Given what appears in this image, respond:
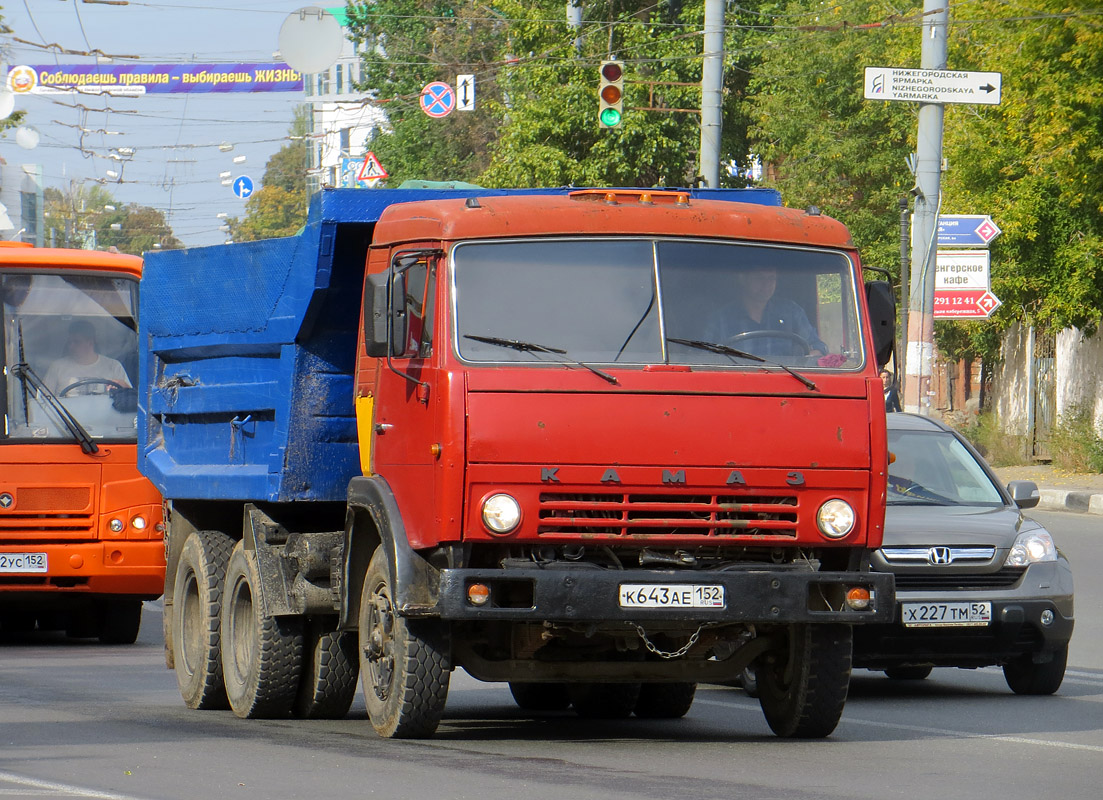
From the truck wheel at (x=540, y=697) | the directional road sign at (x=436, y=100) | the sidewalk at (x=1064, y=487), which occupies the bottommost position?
the sidewalk at (x=1064, y=487)

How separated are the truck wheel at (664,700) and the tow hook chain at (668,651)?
Result: 1.67 m

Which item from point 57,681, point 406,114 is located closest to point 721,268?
point 57,681

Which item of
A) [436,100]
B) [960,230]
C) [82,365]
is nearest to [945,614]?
[82,365]

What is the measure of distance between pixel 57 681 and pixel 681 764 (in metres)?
5.09

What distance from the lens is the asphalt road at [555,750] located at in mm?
7457

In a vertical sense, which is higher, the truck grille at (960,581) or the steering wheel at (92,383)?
the steering wheel at (92,383)

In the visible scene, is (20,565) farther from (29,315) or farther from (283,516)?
(283,516)

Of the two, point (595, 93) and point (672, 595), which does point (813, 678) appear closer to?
point (672, 595)

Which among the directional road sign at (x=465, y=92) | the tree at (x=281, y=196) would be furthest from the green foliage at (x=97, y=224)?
the directional road sign at (x=465, y=92)

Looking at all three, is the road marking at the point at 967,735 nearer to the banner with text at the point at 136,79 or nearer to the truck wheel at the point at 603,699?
the truck wheel at the point at 603,699

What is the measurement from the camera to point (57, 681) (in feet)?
38.9

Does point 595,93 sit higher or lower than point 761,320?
higher

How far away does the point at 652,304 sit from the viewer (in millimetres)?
8352

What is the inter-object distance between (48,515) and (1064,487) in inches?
713
